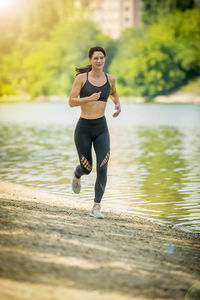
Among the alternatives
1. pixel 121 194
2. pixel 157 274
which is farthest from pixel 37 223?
pixel 121 194

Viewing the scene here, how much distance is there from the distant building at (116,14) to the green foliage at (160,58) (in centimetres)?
4948

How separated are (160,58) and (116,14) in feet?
213

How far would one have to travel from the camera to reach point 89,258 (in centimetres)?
469

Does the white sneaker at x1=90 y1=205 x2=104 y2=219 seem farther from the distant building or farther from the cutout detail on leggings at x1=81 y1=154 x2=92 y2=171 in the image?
the distant building

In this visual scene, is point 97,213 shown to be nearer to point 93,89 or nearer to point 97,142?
point 97,142

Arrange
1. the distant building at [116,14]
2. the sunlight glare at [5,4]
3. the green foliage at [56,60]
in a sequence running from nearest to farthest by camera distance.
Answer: the green foliage at [56,60], the sunlight glare at [5,4], the distant building at [116,14]

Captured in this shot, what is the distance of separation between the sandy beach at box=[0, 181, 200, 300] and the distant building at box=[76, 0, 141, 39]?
453 ft

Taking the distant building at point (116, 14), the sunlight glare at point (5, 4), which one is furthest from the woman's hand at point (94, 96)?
the distant building at point (116, 14)

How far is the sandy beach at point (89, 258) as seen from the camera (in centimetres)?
398

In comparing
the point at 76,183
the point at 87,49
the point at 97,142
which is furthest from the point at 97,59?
the point at 87,49

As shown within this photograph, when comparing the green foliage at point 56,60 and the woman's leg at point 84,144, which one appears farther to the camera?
the green foliage at point 56,60

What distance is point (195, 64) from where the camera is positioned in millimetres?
82062

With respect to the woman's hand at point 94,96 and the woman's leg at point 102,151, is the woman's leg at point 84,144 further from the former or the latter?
the woman's hand at point 94,96

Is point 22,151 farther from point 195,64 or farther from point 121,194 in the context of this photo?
point 195,64
